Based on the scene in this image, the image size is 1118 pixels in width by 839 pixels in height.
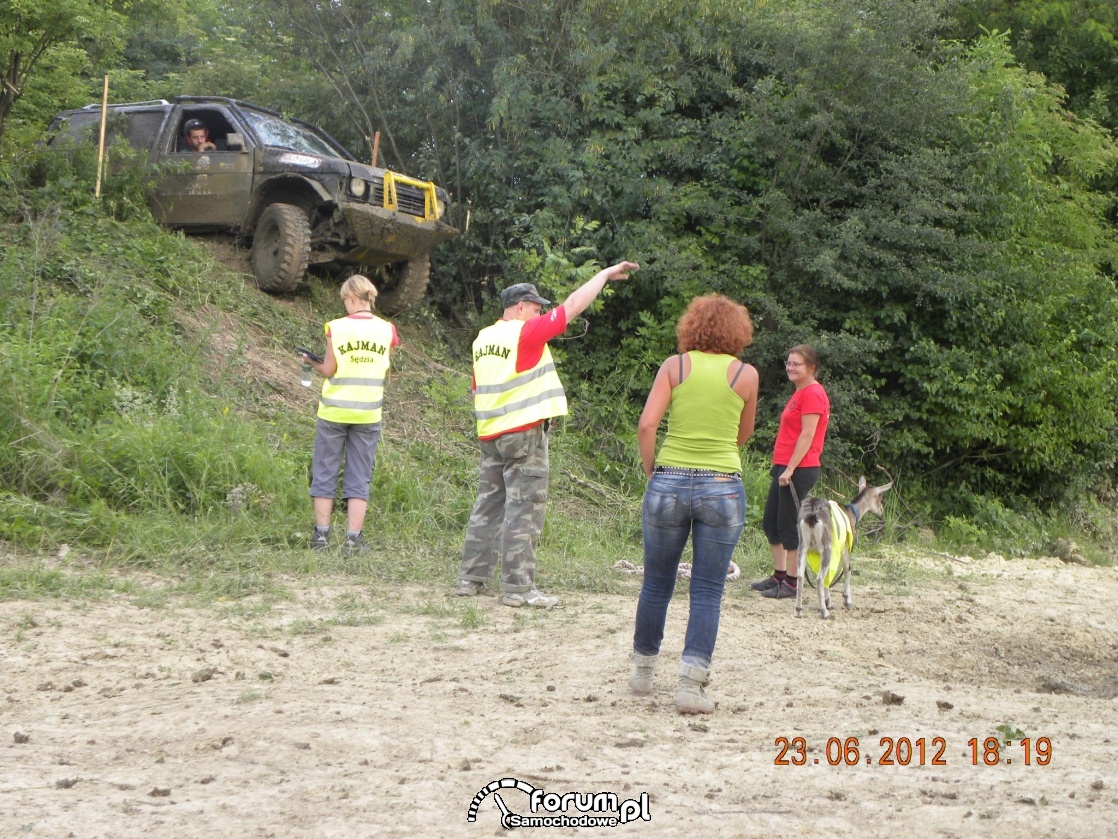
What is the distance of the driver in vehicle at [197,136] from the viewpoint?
1398 cm

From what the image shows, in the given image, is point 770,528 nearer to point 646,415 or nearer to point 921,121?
point 646,415

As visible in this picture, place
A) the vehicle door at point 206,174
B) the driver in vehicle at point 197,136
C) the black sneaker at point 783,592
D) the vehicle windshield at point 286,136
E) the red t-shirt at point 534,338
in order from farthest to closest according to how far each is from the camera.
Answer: the driver in vehicle at point 197,136, the vehicle windshield at point 286,136, the vehicle door at point 206,174, the black sneaker at point 783,592, the red t-shirt at point 534,338

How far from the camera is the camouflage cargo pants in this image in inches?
285

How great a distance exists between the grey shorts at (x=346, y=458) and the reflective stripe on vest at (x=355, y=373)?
113 millimetres

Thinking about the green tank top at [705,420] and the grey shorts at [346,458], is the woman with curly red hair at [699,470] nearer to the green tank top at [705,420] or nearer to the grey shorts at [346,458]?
the green tank top at [705,420]

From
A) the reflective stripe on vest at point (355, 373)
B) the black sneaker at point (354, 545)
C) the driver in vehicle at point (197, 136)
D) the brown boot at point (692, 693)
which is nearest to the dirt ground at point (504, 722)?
the brown boot at point (692, 693)

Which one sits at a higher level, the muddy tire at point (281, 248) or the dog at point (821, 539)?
the muddy tire at point (281, 248)

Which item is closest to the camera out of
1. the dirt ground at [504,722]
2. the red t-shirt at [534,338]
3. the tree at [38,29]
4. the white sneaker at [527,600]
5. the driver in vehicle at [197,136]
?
the dirt ground at [504,722]

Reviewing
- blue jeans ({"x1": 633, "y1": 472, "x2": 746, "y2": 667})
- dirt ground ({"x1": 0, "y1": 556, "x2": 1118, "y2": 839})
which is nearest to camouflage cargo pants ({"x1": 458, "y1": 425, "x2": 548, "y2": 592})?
dirt ground ({"x1": 0, "y1": 556, "x2": 1118, "y2": 839})

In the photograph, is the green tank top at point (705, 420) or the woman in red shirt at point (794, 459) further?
the woman in red shirt at point (794, 459)

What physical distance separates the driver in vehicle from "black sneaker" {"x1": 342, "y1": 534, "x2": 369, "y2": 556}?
721 centimetres

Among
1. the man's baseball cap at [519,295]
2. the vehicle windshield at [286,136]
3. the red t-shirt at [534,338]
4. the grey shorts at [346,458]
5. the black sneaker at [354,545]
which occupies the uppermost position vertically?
the vehicle windshield at [286,136]

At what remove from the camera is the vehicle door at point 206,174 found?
1362cm

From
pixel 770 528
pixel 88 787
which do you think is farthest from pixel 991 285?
pixel 88 787
